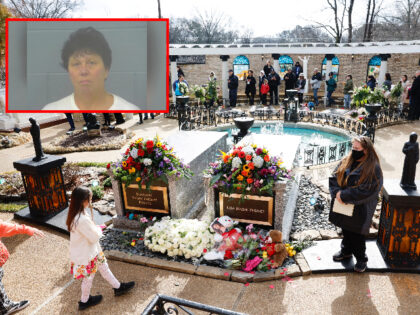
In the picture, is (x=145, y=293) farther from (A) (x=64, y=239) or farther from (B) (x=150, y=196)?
(A) (x=64, y=239)

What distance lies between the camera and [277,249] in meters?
4.12

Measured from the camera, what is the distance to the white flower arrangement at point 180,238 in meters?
4.40

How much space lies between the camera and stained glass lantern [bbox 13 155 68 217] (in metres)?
5.27

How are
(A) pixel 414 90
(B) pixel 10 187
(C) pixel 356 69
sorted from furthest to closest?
(C) pixel 356 69 → (A) pixel 414 90 → (B) pixel 10 187

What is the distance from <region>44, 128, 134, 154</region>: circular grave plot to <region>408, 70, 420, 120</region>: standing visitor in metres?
10.1

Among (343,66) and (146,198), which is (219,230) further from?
(343,66)

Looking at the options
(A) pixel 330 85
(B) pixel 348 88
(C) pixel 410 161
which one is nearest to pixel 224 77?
(A) pixel 330 85

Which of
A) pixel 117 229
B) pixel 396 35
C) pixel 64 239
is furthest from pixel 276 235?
pixel 396 35

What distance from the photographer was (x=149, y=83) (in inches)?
398

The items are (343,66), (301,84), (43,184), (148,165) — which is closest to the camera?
(148,165)

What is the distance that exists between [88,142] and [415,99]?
457 inches

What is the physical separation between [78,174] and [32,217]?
6.81 ft

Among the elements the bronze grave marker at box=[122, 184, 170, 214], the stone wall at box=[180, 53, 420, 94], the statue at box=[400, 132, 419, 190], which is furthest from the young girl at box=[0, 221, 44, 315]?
the stone wall at box=[180, 53, 420, 94]

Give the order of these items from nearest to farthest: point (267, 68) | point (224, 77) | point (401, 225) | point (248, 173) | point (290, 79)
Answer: point (401, 225) → point (248, 173) → point (290, 79) → point (267, 68) → point (224, 77)
